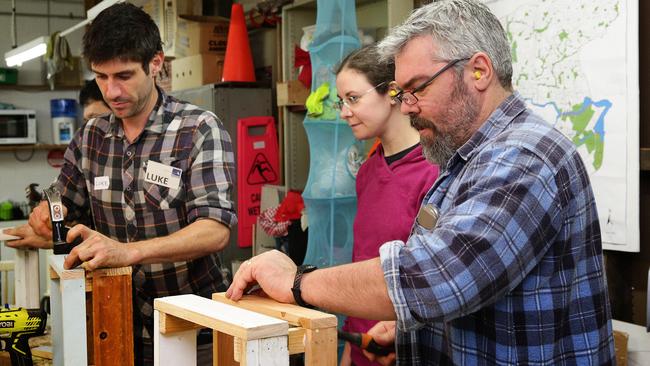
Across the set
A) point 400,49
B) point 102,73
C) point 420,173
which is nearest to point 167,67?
point 102,73

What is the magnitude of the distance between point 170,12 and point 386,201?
11.0 feet

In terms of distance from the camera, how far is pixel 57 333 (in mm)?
1593

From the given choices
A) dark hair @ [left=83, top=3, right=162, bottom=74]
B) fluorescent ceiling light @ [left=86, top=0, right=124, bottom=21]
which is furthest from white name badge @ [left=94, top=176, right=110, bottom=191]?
fluorescent ceiling light @ [left=86, top=0, right=124, bottom=21]

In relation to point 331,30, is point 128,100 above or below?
below

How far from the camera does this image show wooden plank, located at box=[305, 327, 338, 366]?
0.98 m

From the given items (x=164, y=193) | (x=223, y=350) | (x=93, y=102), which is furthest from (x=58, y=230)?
(x=93, y=102)

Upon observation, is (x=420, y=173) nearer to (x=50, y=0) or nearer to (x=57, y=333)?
(x=57, y=333)

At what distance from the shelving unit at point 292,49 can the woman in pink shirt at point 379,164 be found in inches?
68.6

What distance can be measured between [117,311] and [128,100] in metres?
0.71

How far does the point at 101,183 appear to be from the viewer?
6.82 ft

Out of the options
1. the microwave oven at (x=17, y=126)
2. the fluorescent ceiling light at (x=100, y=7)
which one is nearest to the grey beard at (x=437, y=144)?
the fluorescent ceiling light at (x=100, y=7)

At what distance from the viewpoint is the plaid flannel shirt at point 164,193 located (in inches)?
76.4

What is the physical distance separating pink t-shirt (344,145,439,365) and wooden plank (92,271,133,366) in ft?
2.20

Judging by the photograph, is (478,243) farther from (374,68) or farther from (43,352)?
(43,352)
